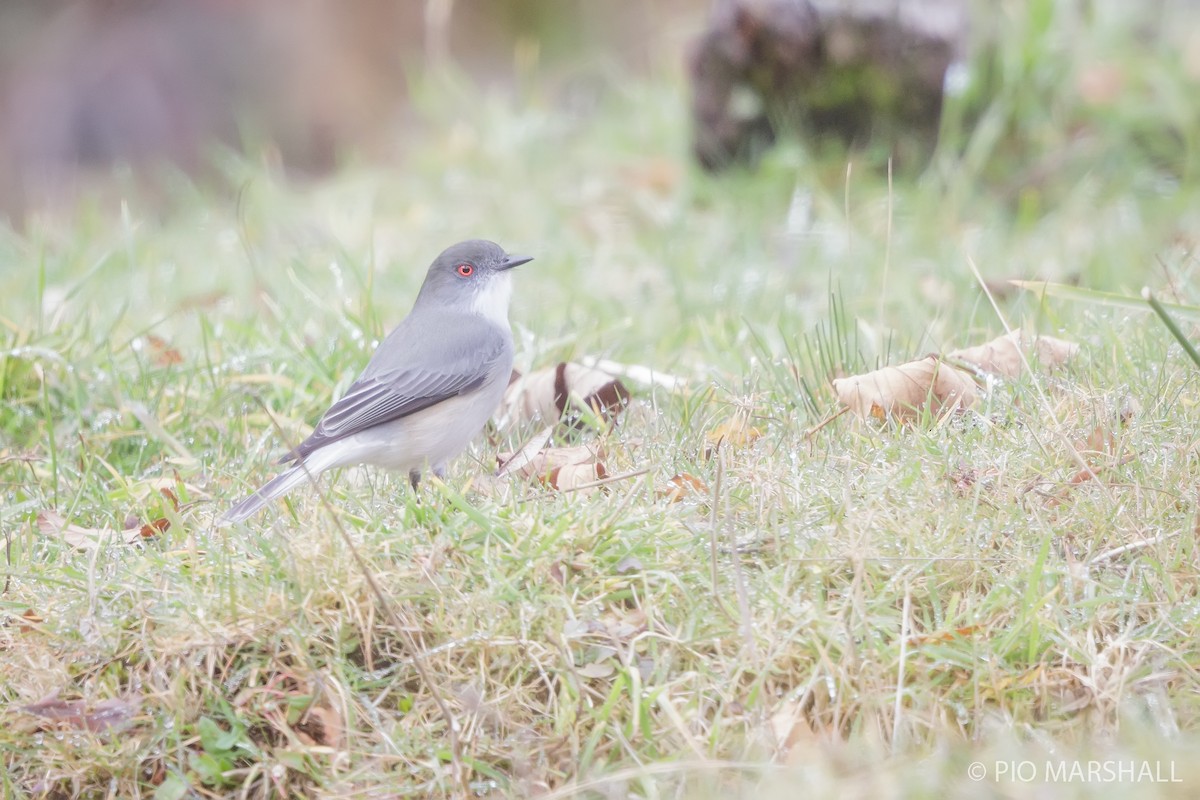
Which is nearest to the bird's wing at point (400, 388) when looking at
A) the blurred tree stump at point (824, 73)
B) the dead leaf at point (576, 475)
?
the dead leaf at point (576, 475)

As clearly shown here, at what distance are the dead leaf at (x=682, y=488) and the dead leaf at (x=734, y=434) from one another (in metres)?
0.20

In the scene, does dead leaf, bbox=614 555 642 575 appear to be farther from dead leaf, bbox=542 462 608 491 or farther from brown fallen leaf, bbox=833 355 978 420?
brown fallen leaf, bbox=833 355 978 420

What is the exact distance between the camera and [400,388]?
4270mm

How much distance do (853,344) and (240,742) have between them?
2710mm

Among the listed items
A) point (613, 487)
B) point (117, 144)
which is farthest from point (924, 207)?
point (117, 144)

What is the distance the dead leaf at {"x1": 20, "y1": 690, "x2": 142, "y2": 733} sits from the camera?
3.02 m

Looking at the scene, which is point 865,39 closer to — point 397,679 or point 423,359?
point 423,359

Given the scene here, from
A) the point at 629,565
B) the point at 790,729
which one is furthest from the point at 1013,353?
the point at 790,729

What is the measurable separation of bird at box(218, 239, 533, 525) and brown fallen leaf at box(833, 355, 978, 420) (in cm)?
123

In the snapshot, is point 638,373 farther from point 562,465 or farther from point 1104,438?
point 1104,438

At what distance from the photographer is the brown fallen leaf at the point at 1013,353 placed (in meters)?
4.18

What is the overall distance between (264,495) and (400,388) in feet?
2.62

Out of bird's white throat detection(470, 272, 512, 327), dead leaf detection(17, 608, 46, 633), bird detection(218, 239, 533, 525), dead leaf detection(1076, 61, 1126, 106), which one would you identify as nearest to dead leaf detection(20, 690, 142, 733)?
dead leaf detection(17, 608, 46, 633)

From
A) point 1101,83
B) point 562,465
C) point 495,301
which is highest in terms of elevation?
point 1101,83
